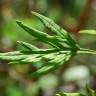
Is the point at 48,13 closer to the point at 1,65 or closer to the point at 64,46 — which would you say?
the point at 1,65

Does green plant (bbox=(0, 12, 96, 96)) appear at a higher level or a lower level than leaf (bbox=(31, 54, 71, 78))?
higher

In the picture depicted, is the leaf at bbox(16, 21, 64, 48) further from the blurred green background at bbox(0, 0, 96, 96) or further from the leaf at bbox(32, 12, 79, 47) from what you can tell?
the blurred green background at bbox(0, 0, 96, 96)

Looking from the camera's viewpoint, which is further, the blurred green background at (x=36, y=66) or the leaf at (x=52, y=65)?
the blurred green background at (x=36, y=66)

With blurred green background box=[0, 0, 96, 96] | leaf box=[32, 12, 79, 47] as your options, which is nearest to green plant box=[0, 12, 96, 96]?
leaf box=[32, 12, 79, 47]

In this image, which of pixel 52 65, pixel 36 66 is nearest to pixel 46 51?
pixel 52 65

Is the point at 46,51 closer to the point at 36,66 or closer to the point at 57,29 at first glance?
the point at 57,29

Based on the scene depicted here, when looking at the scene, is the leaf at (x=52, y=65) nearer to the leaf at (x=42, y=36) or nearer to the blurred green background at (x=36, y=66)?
the leaf at (x=42, y=36)

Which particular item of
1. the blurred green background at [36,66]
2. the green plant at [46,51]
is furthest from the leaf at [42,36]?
the blurred green background at [36,66]

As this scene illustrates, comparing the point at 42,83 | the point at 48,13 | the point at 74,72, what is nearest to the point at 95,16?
the point at 48,13
